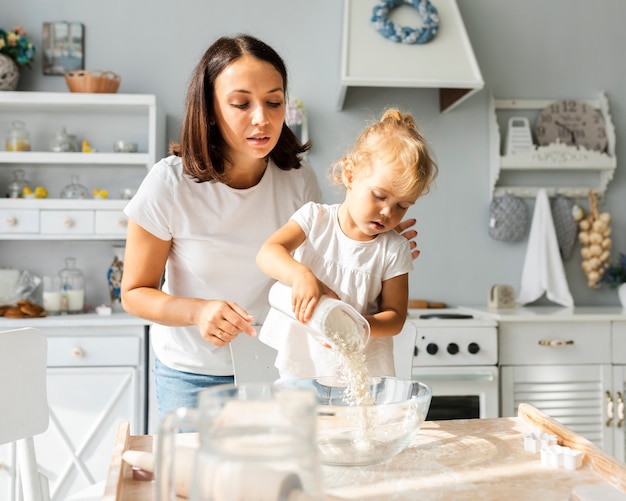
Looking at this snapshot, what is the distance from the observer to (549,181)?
3242 mm

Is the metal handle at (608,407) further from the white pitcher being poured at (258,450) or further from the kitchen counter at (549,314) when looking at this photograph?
the white pitcher being poured at (258,450)

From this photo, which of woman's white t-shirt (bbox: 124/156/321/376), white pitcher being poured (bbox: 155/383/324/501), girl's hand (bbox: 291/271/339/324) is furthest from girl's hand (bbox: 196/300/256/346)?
white pitcher being poured (bbox: 155/383/324/501)

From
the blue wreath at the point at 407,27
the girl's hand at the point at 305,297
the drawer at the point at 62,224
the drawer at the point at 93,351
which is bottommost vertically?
the drawer at the point at 93,351

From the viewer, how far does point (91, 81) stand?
2.83 metres

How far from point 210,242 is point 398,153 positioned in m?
0.45

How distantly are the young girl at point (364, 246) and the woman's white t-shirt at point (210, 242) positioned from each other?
0.47ft

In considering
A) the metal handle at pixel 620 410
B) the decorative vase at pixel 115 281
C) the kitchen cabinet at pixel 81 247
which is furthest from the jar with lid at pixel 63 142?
the metal handle at pixel 620 410

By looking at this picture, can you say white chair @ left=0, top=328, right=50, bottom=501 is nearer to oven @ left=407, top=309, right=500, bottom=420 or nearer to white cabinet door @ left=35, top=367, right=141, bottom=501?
white cabinet door @ left=35, top=367, right=141, bottom=501

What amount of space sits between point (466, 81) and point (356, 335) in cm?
195

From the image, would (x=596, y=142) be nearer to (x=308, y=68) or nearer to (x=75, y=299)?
(x=308, y=68)

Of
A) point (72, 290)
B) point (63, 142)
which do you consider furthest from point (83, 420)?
point (63, 142)

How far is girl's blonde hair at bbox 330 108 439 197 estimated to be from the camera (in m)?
1.27

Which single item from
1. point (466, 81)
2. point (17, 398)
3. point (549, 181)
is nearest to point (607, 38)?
point (549, 181)

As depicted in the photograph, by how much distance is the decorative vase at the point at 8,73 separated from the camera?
9.29 ft
